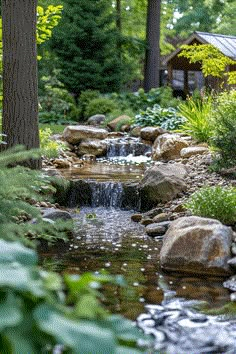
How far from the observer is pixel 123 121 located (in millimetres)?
15953

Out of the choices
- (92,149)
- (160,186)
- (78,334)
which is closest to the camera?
(78,334)

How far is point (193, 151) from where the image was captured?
36.6 feet

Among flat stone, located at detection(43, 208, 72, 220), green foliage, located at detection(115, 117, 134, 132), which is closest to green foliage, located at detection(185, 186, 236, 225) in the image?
flat stone, located at detection(43, 208, 72, 220)

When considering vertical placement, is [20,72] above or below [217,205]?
above

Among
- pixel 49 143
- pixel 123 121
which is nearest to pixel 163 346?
pixel 49 143

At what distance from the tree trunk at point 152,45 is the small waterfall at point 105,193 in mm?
12898

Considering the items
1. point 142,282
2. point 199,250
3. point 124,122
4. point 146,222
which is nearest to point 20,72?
point 146,222

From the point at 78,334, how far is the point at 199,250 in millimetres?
4382

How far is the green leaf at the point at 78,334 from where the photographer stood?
1.15m

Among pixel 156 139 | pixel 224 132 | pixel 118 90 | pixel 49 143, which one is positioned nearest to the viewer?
pixel 224 132

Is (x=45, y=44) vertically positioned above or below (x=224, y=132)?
above

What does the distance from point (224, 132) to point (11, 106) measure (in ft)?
10.1

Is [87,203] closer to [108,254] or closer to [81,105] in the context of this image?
[108,254]

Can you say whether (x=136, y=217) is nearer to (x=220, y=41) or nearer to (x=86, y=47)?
(x=86, y=47)
